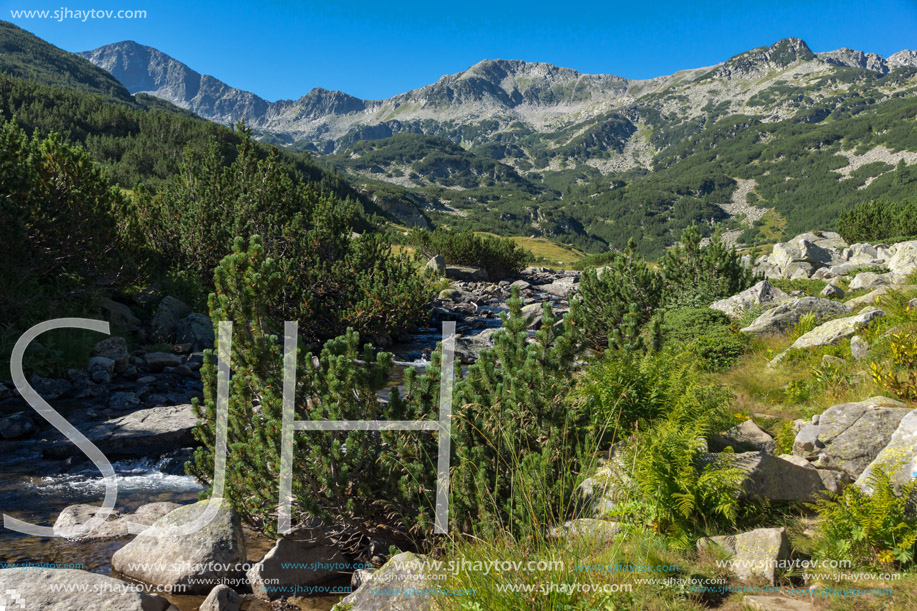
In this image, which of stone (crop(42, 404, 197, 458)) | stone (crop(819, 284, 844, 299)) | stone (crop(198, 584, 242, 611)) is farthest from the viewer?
stone (crop(819, 284, 844, 299))

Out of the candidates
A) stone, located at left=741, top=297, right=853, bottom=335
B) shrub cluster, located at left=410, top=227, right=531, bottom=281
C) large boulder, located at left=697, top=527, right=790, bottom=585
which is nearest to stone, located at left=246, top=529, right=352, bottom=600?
large boulder, located at left=697, top=527, right=790, bottom=585

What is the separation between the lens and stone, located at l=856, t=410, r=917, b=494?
13.5 feet

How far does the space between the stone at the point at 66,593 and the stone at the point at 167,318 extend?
11852 mm

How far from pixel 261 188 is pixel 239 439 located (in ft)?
50.9

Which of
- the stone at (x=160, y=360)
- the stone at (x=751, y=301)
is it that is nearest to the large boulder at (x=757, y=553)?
the stone at (x=751, y=301)

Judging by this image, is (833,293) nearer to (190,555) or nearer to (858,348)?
(858,348)

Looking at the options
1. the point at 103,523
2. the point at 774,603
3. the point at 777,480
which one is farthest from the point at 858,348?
the point at 103,523

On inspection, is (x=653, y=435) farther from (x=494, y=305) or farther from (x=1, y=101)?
Answer: (x=1, y=101)

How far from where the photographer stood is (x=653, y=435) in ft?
16.7

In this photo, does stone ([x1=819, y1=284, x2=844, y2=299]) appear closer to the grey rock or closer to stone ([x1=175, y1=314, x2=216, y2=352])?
stone ([x1=175, y1=314, x2=216, y2=352])

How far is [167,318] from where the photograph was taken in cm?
1557

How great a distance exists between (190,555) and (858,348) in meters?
10.2

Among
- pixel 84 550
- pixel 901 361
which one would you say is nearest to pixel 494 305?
pixel 901 361

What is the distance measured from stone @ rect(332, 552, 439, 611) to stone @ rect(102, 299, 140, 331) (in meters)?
14.2
